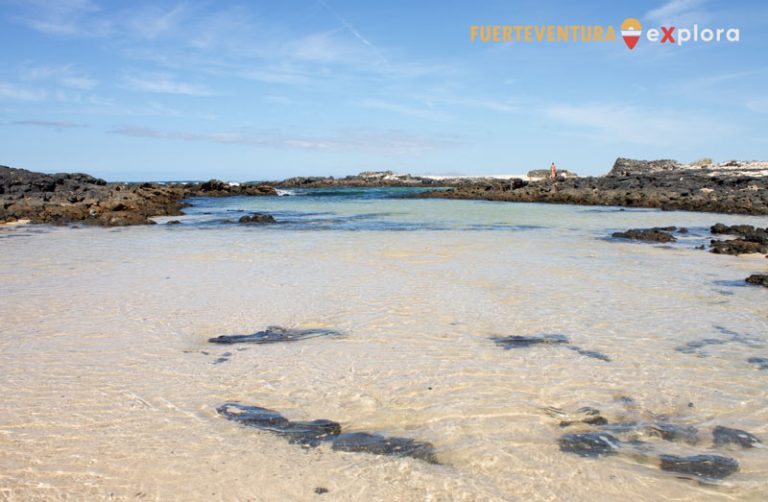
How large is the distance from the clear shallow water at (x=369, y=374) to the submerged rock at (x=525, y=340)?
14cm

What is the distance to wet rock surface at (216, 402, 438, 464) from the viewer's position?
3.21 meters

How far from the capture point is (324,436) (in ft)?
11.1

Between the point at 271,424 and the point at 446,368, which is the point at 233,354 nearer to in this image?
the point at 271,424

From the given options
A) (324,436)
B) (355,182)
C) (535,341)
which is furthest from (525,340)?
(355,182)

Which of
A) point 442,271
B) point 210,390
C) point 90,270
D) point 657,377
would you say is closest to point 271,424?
point 210,390

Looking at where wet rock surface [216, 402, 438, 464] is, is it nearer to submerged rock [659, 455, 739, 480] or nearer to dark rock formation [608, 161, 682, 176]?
submerged rock [659, 455, 739, 480]

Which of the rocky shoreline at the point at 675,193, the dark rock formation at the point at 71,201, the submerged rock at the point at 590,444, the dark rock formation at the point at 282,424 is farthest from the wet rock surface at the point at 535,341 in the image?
the rocky shoreline at the point at 675,193

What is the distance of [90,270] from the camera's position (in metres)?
9.11

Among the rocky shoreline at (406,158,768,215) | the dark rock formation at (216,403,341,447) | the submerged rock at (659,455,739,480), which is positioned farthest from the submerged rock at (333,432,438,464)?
the rocky shoreline at (406,158,768,215)

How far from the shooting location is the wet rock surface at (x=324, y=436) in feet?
10.5

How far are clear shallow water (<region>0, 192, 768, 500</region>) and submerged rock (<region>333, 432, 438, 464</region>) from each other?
78 mm

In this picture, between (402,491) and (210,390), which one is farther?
(210,390)

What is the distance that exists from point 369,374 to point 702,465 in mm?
2356

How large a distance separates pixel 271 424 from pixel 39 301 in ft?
15.9
